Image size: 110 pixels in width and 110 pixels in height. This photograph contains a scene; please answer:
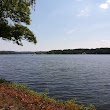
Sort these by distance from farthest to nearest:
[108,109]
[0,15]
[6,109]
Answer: [0,15], [108,109], [6,109]

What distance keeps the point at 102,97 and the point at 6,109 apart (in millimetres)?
20478

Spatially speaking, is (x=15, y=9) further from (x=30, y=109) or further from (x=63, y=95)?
(x=30, y=109)

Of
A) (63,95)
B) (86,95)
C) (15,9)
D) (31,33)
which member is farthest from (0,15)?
(86,95)

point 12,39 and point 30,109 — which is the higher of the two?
point 12,39

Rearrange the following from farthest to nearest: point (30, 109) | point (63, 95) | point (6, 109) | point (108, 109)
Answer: point (63, 95)
point (108, 109)
point (30, 109)
point (6, 109)

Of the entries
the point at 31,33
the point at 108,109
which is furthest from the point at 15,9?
the point at 108,109

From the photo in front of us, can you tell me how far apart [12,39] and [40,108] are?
53.7 feet

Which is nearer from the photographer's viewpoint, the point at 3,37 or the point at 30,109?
the point at 30,109

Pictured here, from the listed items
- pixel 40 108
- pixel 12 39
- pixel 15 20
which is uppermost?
pixel 15 20

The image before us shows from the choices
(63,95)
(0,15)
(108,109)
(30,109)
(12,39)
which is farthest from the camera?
(63,95)

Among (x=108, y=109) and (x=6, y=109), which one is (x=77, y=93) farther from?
(x=6, y=109)

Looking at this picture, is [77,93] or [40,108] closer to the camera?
[40,108]

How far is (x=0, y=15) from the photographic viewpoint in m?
27.2

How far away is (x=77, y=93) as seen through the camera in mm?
33406
